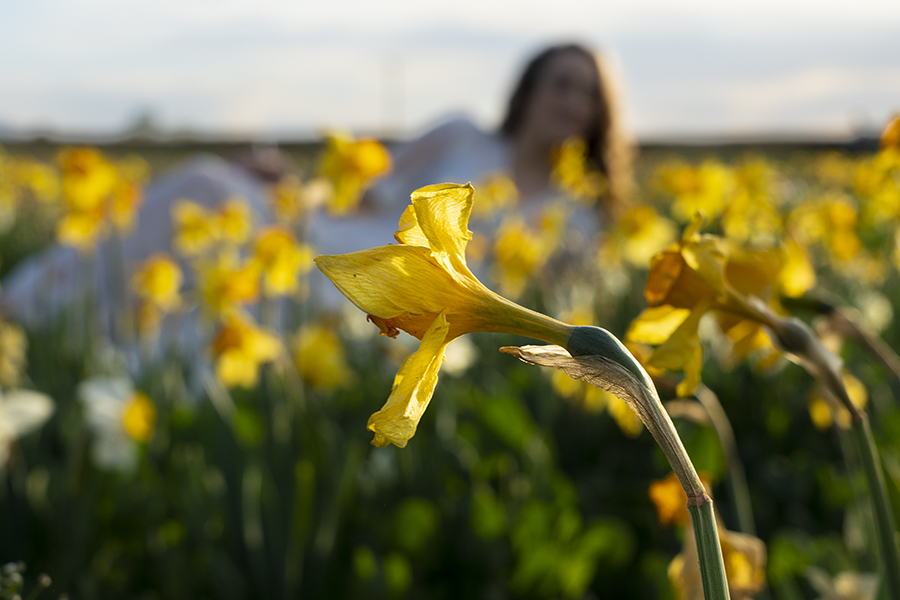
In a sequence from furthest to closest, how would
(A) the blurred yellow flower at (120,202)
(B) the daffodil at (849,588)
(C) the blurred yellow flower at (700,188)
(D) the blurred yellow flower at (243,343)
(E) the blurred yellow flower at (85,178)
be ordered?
(C) the blurred yellow flower at (700,188), (A) the blurred yellow flower at (120,202), (E) the blurred yellow flower at (85,178), (D) the blurred yellow flower at (243,343), (B) the daffodil at (849,588)

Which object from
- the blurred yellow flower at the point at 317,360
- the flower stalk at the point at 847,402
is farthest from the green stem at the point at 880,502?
the blurred yellow flower at the point at 317,360

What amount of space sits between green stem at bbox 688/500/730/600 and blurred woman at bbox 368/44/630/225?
3783 millimetres

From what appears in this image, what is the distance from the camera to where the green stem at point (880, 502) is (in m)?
0.45

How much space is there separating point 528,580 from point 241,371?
2.76 feet

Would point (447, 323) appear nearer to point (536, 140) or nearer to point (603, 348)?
point (603, 348)

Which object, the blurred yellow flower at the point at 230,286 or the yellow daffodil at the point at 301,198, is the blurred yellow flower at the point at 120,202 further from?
the blurred yellow flower at the point at 230,286

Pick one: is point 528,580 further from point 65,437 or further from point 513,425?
point 65,437

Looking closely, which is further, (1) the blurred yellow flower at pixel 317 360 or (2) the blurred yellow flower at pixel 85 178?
(1) the blurred yellow flower at pixel 317 360

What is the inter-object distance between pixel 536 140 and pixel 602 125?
45 centimetres

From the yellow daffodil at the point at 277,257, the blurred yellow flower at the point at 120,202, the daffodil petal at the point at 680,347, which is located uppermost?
the daffodil petal at the point at 680,347

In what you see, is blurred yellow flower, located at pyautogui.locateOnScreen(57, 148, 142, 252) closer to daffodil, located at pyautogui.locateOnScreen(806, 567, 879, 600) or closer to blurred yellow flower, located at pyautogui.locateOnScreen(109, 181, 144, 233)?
blurred yellow flower, located at pyautogui.locateOnScreen(109, 181, 144, 233)

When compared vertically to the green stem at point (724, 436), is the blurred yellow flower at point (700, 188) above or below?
above

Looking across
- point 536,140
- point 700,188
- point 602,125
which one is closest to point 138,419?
point 700,188

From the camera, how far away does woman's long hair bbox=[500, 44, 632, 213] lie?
14.4 feet
